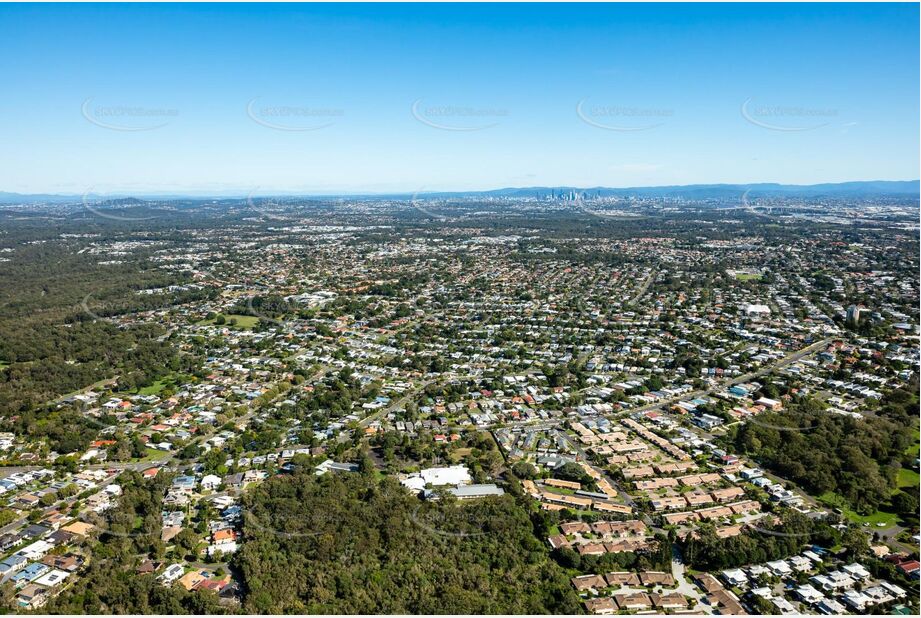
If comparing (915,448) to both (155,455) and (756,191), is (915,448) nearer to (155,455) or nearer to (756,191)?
(155,455)

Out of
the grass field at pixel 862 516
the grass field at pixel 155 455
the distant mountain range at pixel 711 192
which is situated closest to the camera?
the grass field at pixel 862 516

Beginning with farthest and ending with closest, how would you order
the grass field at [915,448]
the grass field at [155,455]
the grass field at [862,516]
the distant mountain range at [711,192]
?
1. the distant mountain range at [711,192]
2. the grass field at [155,455]
3. the grass field at [915,448]
4. the grass field at [862,516]

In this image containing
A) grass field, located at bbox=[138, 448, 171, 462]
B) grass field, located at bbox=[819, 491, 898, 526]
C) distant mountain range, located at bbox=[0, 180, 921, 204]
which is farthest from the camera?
distant mountain range, located at bbox=[0, 180, 921, 204]

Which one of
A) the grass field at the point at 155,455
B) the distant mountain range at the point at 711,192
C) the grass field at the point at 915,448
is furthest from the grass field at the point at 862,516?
the distant mountain range at the point at 711,192

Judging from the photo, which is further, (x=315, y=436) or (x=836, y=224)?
(x=836, y=224)

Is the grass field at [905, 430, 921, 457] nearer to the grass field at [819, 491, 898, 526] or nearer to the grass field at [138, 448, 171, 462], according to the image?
the grass field at [819, 491, 898, 526]

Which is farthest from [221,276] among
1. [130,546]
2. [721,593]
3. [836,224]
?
[836,224]

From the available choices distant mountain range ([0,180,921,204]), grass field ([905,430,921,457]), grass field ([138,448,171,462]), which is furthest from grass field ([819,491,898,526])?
distant mountain range ([0,180,921,204])

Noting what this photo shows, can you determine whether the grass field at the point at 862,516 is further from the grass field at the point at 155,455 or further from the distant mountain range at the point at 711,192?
the distant mountain range at the point at 711,192

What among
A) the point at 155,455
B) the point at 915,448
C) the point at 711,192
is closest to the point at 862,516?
the point at 915,448

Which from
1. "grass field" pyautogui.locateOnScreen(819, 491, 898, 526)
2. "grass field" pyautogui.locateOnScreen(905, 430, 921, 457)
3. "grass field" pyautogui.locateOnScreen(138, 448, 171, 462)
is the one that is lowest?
"grass field" pyautogui.locateOnScreen(819, 491, 898, 526)

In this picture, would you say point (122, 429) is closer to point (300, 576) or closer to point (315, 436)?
point (315, 436)
